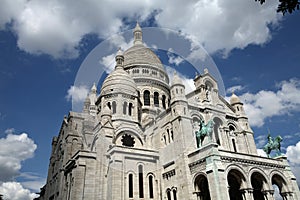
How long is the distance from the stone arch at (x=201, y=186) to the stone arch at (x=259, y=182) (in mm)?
5028

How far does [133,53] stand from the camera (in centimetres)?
5475

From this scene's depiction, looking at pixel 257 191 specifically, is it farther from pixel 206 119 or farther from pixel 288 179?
pixel 206 119

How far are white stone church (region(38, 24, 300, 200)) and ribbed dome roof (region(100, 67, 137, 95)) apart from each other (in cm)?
18

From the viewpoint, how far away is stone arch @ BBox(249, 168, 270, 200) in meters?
27.4

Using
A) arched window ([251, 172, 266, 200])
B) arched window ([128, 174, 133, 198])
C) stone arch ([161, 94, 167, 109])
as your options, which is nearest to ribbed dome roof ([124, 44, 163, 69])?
stone arch ([161, 94, 167, 109])

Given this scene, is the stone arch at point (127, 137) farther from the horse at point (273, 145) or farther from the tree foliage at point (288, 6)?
the tree foliage at point (288, 6)

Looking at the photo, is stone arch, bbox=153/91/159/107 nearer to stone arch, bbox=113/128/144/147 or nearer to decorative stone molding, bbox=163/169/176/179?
stone arch, bbox=113/128/144/147

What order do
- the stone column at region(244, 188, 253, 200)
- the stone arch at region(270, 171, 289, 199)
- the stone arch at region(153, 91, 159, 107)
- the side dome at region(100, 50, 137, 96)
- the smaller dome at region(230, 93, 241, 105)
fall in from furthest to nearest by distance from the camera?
1. the stone arch at region(153, 91, 159, 107)
2. the side dome at region(100, 50, 137, 96)
3. the smaller dome at region(230, 93, 241, 105)
4. the stone arch at region(270, 171, 289, 199)
5. the stone column at region(244, 188, 253, 200)

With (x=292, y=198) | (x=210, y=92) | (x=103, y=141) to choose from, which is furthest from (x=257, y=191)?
(x=103, y=141)

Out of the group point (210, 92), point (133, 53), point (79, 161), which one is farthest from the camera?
point (133, 53)

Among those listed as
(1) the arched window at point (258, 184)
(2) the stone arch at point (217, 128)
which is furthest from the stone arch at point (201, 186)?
(2) the stone arch at point (217, 128)

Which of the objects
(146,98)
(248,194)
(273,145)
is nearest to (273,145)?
(273,145)

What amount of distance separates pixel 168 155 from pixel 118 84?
53.2ft

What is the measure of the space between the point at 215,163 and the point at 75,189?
55.6ft
